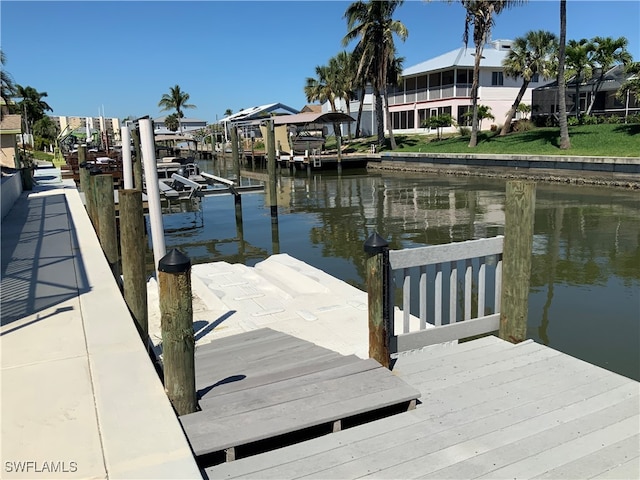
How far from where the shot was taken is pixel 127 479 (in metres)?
2.65

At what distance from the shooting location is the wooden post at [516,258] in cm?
451

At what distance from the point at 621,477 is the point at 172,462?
2311 mm

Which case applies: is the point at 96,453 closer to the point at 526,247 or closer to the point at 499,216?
the point at 526,247

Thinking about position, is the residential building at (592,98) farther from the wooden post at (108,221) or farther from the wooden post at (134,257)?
the wooden post at (134,257)

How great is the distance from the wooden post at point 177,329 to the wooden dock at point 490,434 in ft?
1.89

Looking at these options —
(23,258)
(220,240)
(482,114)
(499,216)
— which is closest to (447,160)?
(482,114)

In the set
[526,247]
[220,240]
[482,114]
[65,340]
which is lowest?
[220,240]

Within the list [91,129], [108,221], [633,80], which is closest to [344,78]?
[91,129]

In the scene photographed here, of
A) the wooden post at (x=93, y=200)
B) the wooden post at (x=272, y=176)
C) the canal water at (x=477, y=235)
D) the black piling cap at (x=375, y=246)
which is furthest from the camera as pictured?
the wooden post at (x=272, y=176)

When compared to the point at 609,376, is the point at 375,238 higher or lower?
higher

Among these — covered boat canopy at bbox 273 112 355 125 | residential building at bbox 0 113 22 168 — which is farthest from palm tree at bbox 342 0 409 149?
residential building at bbox 0 113 22 168

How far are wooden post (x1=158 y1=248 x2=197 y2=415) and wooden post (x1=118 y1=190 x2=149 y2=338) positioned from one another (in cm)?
183

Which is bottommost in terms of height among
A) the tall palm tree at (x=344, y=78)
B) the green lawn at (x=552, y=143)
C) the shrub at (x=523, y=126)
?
the green lawn at (x=552, y=143)

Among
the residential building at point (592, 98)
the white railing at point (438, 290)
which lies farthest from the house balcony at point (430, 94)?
the white railing at point (438, 290)
